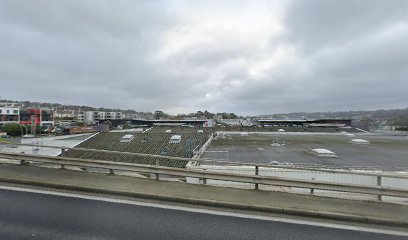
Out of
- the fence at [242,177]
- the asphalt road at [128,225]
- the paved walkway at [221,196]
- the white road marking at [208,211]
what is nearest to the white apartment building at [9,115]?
the fence at [242,177]

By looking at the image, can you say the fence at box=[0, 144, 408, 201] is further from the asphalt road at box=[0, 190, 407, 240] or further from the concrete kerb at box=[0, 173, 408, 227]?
the asphalt road at box=[0, 190, 407, 240]

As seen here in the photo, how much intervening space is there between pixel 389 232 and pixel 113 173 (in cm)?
719

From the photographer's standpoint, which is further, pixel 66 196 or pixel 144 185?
pixel 144 185

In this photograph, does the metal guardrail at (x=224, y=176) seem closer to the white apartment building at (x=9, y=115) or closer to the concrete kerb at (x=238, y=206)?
the concrete kerb at (x=238, y=206)

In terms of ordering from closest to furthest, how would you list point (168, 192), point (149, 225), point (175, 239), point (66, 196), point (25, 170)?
point (175, 239)
point (149, 225)
point (66, 196)
point (168, 192)
point (25, 170)

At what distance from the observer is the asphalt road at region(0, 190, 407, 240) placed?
4613 mm

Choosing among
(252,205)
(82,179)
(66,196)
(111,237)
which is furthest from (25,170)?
(252,205)

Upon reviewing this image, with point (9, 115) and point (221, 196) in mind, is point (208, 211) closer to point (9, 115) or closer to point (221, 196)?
point (221, 196)

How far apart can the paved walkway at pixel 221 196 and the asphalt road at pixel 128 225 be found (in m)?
0.61

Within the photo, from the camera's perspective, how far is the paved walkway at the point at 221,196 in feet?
19.2

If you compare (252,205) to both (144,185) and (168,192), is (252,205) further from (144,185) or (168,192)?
(144,185)

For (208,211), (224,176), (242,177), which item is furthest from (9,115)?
(208,211)

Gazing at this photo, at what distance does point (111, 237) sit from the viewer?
4.50 metres

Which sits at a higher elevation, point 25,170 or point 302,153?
point 25,170
